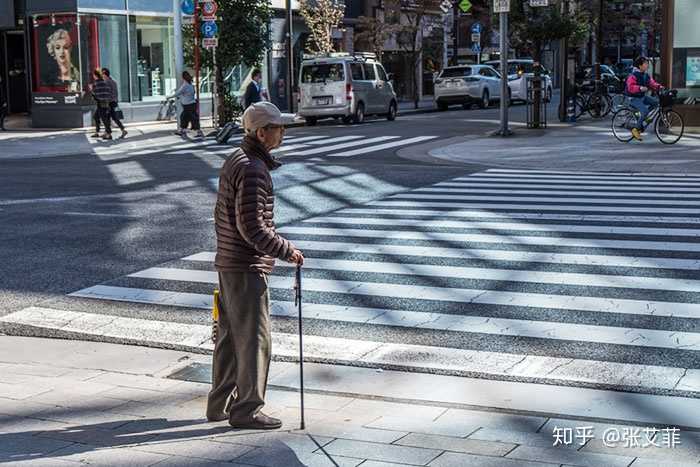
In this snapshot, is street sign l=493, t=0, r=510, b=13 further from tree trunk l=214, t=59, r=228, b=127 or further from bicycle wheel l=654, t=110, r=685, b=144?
tree trunk l=214, t=59, r=228, b=127

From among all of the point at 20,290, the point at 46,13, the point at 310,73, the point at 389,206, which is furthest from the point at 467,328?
the point at 46,13

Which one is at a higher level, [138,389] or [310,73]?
[310,73]

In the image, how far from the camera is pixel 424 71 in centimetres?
5662

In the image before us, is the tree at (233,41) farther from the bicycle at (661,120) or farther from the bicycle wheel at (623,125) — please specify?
the bicycle at (661,120)

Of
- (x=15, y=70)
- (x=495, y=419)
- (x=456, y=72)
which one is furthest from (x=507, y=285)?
(x=456, y=72)

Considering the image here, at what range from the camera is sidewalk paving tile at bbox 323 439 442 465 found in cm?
494

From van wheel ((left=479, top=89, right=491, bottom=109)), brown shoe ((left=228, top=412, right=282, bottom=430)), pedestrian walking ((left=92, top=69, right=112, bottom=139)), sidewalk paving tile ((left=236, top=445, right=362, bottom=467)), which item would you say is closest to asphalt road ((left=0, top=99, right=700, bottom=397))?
brown shoe ((left=228, top=412, right=282, bottom=430))

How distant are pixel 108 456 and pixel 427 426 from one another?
160 cm

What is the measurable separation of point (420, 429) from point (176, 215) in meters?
8.76

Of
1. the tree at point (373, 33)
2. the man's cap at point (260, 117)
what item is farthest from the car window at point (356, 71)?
the man's cap at point (260, 117)

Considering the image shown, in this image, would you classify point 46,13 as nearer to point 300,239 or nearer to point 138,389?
point 300,239

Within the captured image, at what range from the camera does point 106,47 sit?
33312 millimetres

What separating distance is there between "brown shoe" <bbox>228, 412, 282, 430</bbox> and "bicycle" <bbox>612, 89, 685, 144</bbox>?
58.7ft

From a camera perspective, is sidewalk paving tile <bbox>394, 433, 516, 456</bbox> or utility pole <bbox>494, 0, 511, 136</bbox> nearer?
sidewalk paving tile <bbox>394, 433, 516, 456</bbox>
